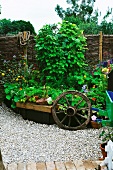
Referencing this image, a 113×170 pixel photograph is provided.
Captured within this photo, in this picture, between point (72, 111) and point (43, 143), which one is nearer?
point (43, 143)

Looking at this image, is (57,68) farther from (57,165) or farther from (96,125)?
(57,165)

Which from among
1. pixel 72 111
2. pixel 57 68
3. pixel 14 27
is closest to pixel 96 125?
pixel 72 111

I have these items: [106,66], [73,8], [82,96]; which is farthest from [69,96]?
[73,8]

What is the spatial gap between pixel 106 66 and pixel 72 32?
0.97 m

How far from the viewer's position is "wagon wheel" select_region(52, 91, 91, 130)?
5.54 meters

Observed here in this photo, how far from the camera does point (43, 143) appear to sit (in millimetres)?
4668

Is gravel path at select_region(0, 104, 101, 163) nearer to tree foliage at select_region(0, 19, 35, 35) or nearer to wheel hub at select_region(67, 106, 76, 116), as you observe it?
wheel hub at select_region(67, 106, 76, 116)

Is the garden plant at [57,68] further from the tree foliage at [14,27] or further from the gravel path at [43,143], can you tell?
the tree foliage at [14,27]

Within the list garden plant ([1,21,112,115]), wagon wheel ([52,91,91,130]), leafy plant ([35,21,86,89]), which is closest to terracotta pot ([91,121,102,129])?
wagon wheel ([52,91,91,130])

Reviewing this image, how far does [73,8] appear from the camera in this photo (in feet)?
68.7

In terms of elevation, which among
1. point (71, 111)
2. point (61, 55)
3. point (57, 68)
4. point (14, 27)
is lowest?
point (71, 111)

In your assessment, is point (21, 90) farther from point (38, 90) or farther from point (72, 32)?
point (72, 32)

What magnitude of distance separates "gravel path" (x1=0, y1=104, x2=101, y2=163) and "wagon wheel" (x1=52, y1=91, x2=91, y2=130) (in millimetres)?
177

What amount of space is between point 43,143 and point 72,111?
1.07 m
